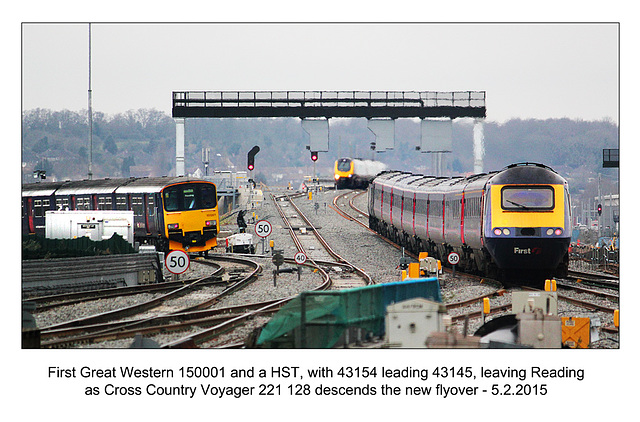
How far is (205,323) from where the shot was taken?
17.8 meters

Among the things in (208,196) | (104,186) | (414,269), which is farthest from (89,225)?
(414,269)

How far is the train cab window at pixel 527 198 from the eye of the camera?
2150cm

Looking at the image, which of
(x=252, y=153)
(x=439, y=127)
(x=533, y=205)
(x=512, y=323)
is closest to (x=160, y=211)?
(x=252, y=153)

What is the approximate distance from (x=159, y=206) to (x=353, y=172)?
4418 cm

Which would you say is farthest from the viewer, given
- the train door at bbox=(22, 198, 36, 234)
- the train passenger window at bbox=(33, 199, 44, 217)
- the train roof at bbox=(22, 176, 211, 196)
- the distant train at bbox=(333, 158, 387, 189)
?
the distant train at bbox=(333, 158, 387, 189)

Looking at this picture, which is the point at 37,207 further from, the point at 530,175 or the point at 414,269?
the point at 530,175

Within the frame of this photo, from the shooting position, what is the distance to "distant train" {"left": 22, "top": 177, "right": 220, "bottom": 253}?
34.2 m

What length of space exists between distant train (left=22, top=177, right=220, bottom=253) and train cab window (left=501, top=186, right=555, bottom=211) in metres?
16.3

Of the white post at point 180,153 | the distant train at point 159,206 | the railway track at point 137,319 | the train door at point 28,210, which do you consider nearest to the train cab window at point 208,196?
the distant train at point 159,206

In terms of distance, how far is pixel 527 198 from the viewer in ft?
71.0

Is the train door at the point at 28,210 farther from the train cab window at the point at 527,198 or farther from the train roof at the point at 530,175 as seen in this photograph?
the train cab window at the point at 527,198

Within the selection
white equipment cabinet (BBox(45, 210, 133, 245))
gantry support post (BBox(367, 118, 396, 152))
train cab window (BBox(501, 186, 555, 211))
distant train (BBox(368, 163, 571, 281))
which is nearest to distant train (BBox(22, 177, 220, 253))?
white equipment cabinet (BBox(45, 210, 133, 245))

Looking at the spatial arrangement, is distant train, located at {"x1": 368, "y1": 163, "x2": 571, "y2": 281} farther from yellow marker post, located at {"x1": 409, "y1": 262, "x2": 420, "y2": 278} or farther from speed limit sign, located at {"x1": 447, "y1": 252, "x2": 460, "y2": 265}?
yellow marker post, located at {"x1": 409, "y1": 262, "x2": 420, "y2": 278}

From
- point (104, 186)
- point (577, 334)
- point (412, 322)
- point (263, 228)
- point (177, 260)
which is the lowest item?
point (577, 334)
